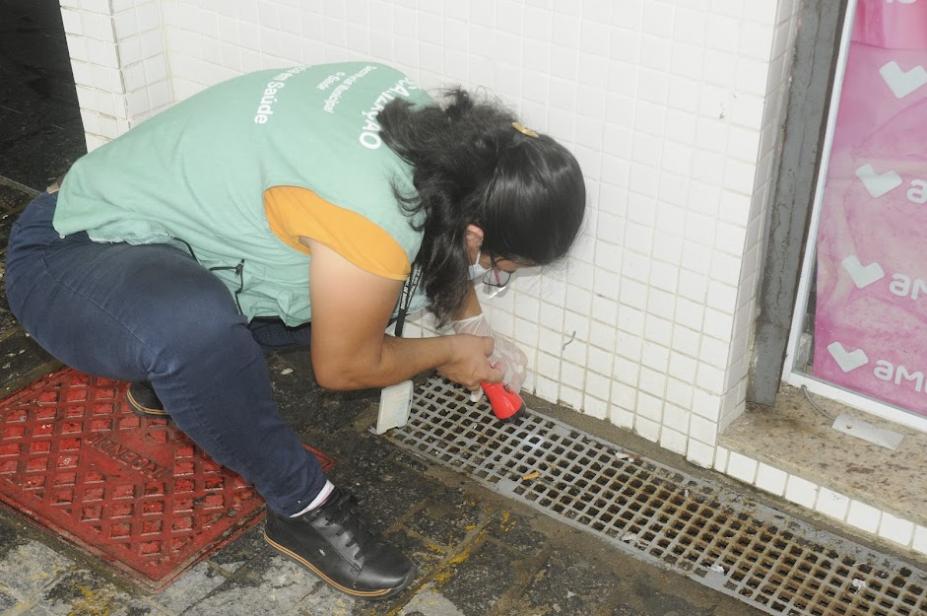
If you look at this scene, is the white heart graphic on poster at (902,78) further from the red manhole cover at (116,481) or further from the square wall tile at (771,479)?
the red manhole cover at (116,481)

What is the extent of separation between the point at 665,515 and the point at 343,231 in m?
1.19

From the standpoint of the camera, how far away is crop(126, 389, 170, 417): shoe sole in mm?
3342

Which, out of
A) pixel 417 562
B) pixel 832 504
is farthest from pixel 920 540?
pixel 417 562

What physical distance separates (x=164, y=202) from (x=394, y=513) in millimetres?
977

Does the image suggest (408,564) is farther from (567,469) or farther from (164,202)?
(164,202)

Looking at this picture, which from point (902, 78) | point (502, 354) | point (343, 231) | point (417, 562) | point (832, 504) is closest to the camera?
point (343, 231)

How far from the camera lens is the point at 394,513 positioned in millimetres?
3035

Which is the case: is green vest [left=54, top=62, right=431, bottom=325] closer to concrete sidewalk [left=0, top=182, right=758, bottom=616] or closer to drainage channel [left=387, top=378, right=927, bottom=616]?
concrete sidewalk [left=0, top=182, right=758, bottom=616]

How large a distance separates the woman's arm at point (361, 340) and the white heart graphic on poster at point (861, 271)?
0.97m

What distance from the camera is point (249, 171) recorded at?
2578 millimetres

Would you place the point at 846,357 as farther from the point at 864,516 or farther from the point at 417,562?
the point at 417,562

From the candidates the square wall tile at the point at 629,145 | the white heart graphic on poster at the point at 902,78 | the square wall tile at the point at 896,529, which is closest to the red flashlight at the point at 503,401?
the square wall tile at the point at 629,145

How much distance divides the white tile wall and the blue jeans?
0.88 metres

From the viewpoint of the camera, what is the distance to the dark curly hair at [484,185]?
8.21ft
